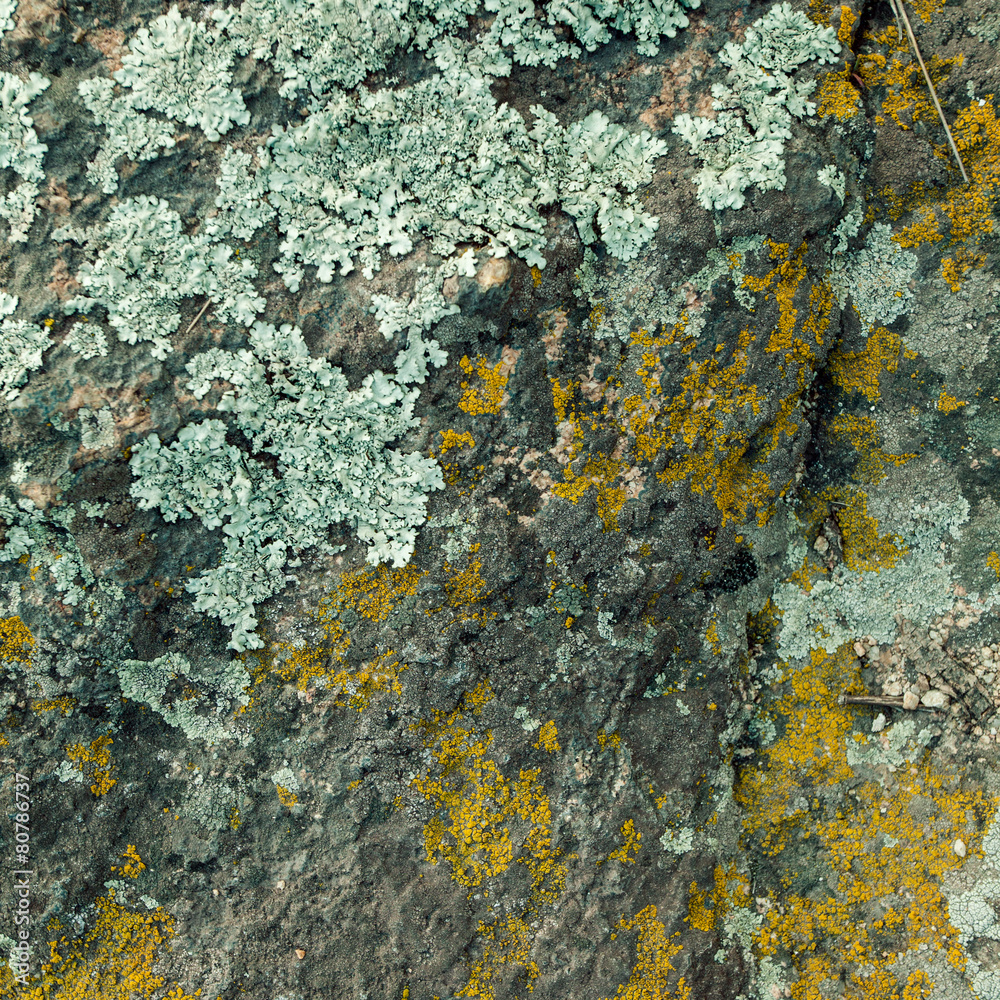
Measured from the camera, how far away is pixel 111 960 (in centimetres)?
235

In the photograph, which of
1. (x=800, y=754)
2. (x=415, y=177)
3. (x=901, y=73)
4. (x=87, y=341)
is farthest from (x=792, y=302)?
(x=87, y=341)

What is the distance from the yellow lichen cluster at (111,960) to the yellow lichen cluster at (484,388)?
6.47 ft

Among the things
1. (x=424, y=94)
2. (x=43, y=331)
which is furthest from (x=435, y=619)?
(x=424, y=94)

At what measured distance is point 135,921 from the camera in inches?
93.0

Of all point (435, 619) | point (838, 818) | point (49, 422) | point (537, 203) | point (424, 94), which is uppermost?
point (424, 94)

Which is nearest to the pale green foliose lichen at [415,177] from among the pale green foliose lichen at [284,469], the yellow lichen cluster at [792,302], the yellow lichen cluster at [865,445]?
the pale green foliose lichen at [284,469]

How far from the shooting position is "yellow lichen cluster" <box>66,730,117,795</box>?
232cm

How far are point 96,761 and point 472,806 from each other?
1255 mm

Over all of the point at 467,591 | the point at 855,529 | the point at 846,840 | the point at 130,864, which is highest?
the point at 467,591

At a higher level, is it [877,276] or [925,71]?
[925,71]

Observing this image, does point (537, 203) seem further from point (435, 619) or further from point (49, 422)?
point (49, 422)

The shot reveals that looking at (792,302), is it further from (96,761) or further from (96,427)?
(96,761)

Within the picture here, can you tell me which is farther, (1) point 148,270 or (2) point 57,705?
(2) point 57,705

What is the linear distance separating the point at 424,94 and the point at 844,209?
4.87 feet
